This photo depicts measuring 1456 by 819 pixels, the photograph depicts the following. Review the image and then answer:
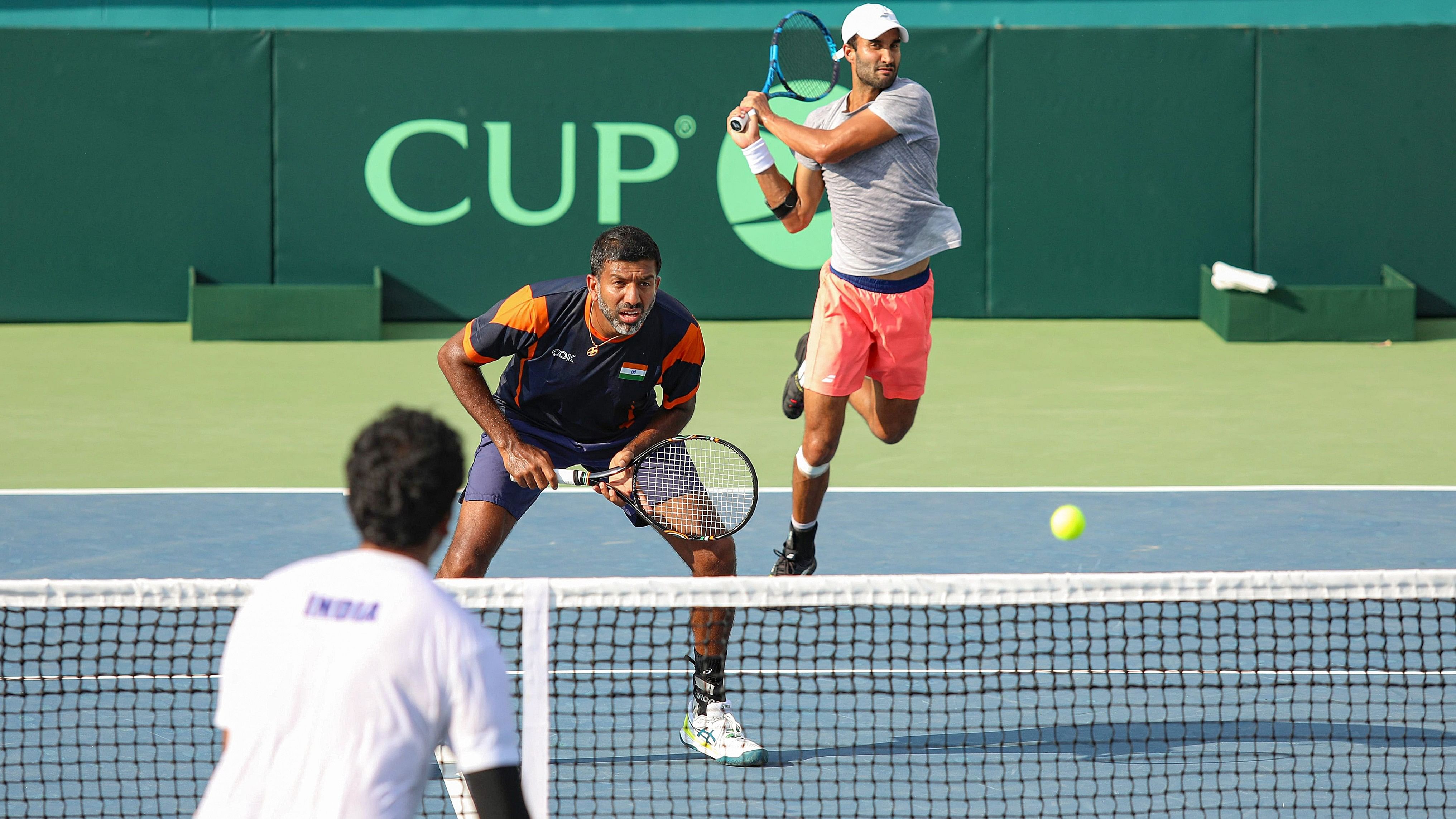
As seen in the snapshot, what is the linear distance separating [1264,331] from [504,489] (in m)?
9.60

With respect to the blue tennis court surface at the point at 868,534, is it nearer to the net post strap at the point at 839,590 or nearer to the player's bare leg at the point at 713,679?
the player's bare leg at the point at 713,679

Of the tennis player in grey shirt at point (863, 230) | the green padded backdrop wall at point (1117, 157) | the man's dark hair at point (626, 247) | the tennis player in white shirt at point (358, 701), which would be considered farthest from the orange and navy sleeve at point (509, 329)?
the green padded backdrop wall at point (1117, 157)

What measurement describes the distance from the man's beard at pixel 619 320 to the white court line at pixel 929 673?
3.49ft

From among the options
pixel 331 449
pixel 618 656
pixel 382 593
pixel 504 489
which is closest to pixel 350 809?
pixel 382 593

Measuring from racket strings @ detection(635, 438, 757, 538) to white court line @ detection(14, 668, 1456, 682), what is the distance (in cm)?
51

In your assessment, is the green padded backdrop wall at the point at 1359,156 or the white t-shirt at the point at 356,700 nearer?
the white t-shirt at the point at 356,700

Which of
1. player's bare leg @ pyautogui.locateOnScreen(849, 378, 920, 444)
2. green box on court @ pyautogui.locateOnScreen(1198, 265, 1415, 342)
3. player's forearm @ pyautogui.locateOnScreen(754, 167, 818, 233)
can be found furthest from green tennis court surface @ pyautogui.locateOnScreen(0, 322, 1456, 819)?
green box on court @ pyautogui.locateOnScreen(1198, 265, 1415, 342)

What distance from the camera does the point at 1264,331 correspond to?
13.3 meters

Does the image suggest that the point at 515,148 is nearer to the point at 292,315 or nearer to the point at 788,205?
the point at 292,315

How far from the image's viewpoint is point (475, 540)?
16.4 ft

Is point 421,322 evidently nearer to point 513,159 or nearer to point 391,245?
point 391,245

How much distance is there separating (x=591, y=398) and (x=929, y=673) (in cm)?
143

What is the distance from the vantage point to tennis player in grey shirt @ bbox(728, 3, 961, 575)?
634 centimetres

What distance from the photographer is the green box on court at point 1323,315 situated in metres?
13.2
